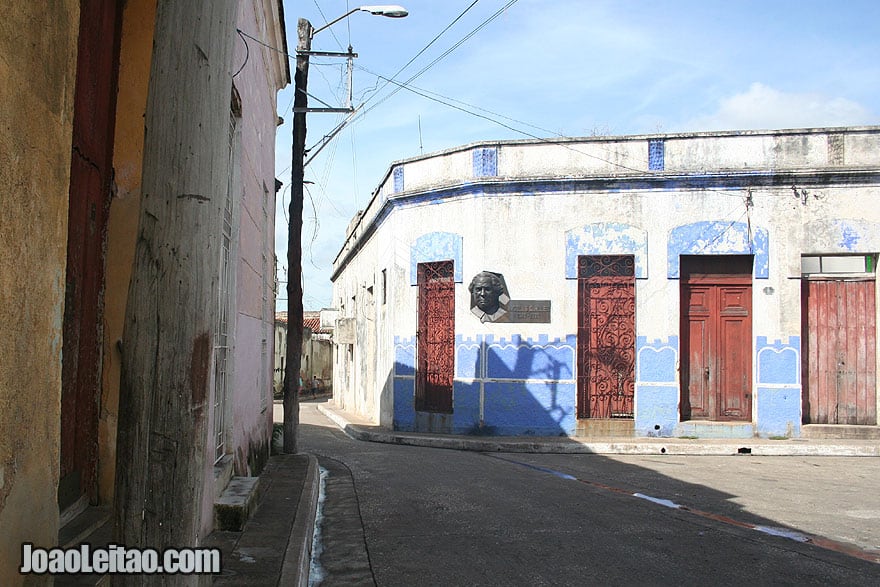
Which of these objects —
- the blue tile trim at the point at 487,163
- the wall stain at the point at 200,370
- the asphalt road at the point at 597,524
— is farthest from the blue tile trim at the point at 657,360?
the wall stain at the point at 200,370

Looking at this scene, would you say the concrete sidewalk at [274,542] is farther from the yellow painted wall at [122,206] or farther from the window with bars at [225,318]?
the yellow painted wall at [122,206]

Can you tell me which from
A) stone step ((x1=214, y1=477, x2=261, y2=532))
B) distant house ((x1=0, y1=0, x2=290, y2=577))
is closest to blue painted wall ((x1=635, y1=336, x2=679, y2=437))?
stone step ((x1=214, y1=477, x2=261, y2=532))

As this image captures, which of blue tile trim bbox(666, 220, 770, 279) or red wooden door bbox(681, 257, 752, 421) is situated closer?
blue tile trim bbox(666, 220, 770, 279)

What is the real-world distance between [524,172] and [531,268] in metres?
1.93

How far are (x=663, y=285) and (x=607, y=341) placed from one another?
149 centimetres

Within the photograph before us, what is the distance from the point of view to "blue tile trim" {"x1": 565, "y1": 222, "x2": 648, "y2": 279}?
1558 centimetres

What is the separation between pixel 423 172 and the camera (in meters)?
17.4

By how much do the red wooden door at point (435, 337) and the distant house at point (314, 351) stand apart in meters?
16.2

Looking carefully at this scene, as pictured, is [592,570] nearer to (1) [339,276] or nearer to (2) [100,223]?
(2) [100,223]

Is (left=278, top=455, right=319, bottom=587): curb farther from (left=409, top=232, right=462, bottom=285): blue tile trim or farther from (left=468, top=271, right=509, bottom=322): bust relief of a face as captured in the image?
(left=409, top=232, right=462, bottom=285): blue tile trim

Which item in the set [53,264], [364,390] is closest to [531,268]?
[364,390]

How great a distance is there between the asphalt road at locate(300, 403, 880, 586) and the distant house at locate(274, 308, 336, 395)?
832 inches

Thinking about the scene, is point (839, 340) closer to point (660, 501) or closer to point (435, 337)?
point (435, 337)

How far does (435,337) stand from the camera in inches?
667
